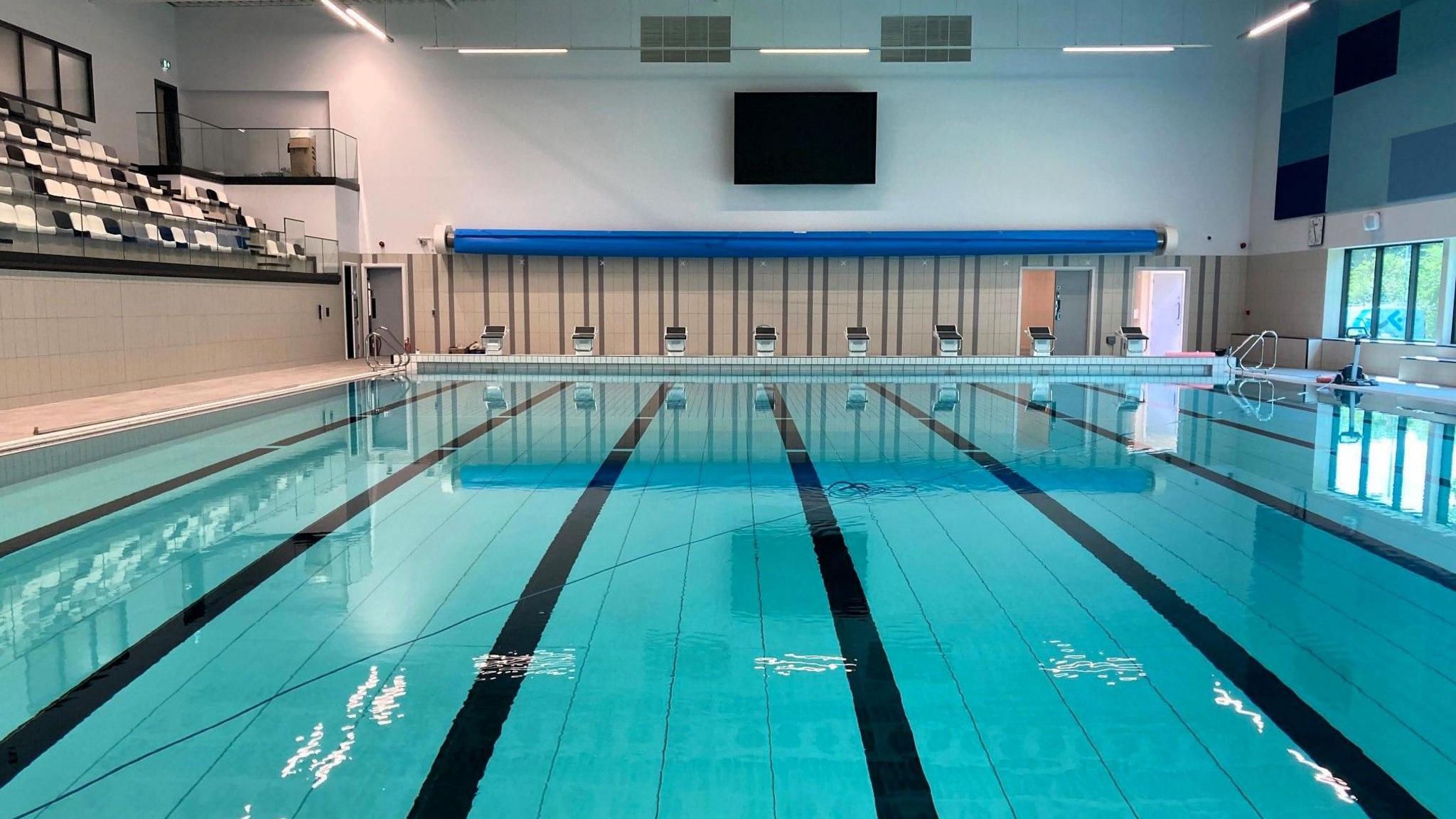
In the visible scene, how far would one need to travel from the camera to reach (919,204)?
45.4 ft

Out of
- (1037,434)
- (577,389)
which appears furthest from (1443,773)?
(577,389)

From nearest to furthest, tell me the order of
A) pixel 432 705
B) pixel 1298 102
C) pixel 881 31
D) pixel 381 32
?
pixel 432 705, pixel 381 32, pixel 1298 102, pixel 881 31

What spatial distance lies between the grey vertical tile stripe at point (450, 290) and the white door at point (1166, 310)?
11.1 meters

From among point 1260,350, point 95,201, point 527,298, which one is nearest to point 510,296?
point 527,298

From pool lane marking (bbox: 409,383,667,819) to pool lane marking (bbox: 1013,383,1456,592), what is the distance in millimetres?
3235

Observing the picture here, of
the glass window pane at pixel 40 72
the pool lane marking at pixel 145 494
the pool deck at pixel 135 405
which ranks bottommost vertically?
the pool lane marking at pixel 145 494

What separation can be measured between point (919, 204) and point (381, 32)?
799 centimetres

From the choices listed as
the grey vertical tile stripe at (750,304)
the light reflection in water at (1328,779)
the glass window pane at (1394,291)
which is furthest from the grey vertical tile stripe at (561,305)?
the light reflection in water at (1328,779)

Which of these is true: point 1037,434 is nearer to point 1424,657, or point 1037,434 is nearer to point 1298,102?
point 1424,657

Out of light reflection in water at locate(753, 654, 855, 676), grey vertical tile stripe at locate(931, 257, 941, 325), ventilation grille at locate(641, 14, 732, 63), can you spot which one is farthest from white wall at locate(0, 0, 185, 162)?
light reflection in water at locate(753, 654, 855, 676)

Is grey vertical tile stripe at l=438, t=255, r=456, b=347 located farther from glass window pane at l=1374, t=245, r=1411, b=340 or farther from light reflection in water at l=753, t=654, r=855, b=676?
glass window pane at l=1374, t=245, r=1411, b=340

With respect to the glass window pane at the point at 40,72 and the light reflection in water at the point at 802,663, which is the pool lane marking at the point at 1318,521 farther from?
the glass window pane at the point at 40,72

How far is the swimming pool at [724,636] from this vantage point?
6.35 feet

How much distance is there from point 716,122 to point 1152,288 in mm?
7453
